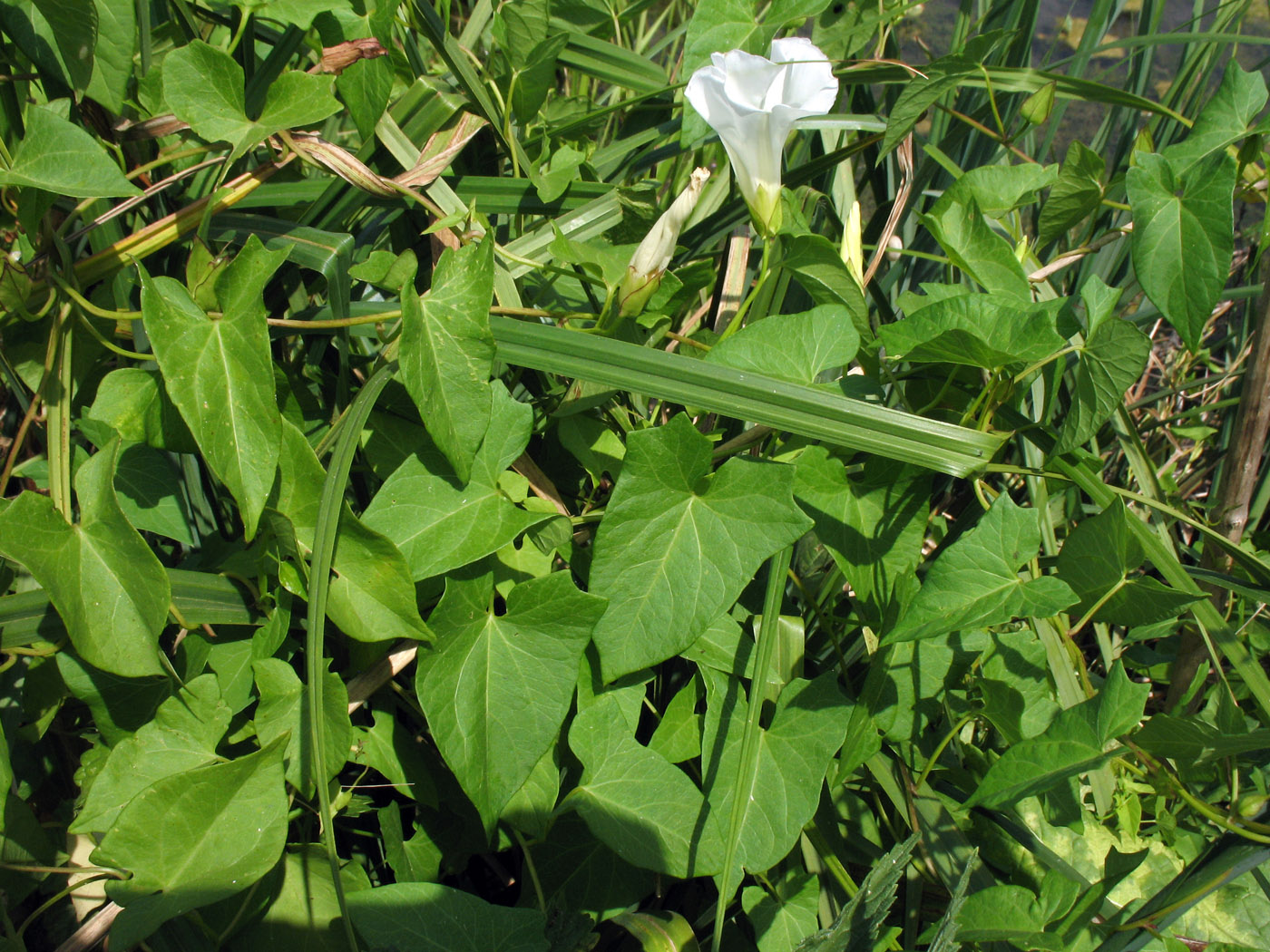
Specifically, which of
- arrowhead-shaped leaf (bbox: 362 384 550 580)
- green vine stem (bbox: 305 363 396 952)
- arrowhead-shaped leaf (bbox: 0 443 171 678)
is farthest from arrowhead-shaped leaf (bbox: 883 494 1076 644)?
arrowhead-shaped leaf (bbox: 0 443 171 678)

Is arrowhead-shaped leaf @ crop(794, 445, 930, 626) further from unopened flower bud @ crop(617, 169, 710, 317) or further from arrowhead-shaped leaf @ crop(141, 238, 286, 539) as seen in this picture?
arrowhead-shaped leaf @ crop(141, 238, 286, 539)

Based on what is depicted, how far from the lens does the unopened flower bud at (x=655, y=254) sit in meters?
0.85

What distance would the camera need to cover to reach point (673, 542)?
2.57ft

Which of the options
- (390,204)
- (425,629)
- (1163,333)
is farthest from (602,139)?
(1163,333)

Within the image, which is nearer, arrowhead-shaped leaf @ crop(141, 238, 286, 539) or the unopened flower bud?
arrowhead-shaped leaf @ crop(141, 238, 286, 539)

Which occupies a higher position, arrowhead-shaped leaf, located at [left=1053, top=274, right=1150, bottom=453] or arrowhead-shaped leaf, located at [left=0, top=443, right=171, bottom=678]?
arrowhead-shaped leaf, located at [left=1053, top=274, right=1150, bottom=453]

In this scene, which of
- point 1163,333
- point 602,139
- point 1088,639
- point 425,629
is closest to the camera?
point 425,629

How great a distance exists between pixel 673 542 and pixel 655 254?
30 cm

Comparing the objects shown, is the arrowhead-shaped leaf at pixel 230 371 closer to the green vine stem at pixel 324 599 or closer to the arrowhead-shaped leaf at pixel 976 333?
the green vine stem at pixel 324 599

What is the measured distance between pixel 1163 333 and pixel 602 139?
4.55 feet

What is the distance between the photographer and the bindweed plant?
74 centimetres

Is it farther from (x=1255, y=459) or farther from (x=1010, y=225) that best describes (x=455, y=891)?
(x=1255, y=459)

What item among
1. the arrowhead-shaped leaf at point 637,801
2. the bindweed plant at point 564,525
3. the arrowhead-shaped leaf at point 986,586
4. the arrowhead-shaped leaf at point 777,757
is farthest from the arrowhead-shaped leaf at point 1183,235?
the arrowhead-shaped leaf at point 637,801

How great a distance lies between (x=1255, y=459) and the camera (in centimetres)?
102
